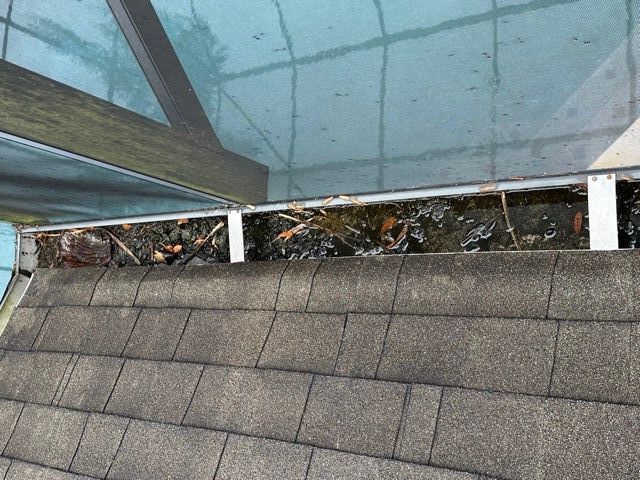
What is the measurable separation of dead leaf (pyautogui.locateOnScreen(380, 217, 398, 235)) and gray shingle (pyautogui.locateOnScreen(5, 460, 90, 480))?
151 cm

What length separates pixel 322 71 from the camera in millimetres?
1818

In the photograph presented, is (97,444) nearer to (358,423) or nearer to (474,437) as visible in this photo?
(358,423)

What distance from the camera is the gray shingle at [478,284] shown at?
2088 millimetres

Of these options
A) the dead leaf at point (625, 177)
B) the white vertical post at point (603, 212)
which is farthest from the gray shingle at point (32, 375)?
the dead leaf at point (625, 177)

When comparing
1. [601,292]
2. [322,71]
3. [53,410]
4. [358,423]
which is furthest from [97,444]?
[601,292]

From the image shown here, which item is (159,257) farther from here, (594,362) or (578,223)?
(594,362)

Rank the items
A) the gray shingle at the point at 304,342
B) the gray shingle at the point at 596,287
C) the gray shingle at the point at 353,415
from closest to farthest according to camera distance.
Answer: the gray shingle at the point at 596,287
the gray shingle at the point at 353,415
the gray shingle at the point at 304,342

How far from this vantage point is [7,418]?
305 cm

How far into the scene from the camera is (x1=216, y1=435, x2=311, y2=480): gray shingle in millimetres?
2139

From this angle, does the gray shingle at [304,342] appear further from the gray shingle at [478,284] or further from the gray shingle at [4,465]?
the gray shingle at [4,465]

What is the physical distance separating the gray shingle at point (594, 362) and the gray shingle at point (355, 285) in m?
0.63

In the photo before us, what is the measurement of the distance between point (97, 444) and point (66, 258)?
55.9 inches

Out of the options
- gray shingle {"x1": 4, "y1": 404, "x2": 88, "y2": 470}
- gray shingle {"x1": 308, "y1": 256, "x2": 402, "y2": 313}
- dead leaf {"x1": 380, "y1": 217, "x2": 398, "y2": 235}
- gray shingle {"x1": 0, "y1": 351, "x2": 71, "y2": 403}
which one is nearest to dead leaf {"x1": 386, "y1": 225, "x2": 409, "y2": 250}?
dead leaf {"x1": 380, "y1": 217, "x2": 398, "y2": 235}

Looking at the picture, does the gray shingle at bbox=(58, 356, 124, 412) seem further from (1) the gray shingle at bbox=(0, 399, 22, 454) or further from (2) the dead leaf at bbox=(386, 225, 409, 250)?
(2) the dead leaf at bbox=(386, 225, 409, 250)
